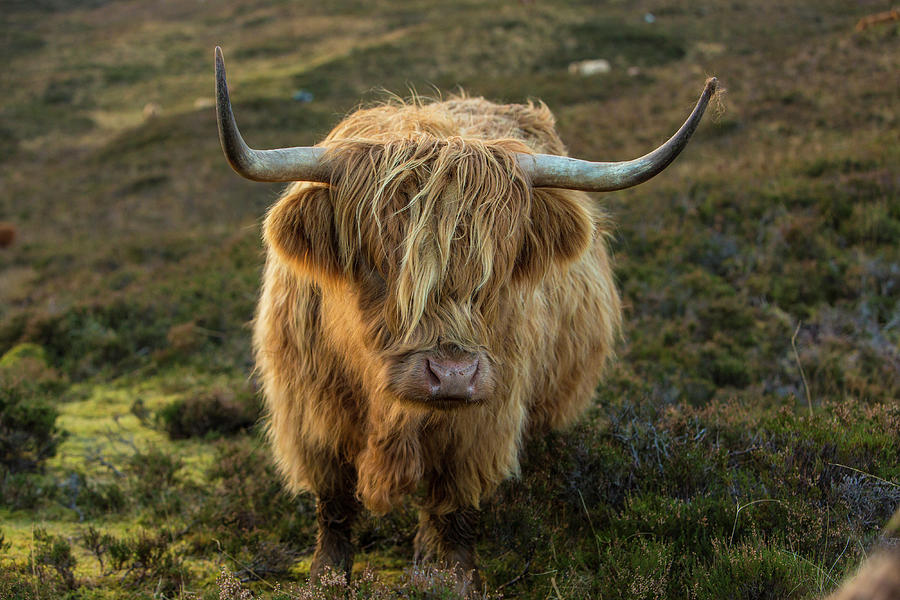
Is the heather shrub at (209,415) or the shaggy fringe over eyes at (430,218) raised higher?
the shaggy fringe over eyes at (430,218)

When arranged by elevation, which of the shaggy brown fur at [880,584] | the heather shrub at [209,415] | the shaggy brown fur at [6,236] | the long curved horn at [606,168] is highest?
the long curved horn at [606,168]

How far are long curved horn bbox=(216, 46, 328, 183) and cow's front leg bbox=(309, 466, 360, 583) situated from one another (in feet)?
4.74

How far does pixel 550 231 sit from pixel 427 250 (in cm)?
67

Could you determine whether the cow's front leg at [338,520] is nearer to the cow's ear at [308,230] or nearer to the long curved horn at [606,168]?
the cow's ear at [308,230]

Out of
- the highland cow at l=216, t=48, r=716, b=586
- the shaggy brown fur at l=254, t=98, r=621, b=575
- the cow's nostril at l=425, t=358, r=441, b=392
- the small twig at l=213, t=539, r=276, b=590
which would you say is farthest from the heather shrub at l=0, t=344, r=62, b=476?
the cow's nostril at l=425, t=358, r=441, b=392

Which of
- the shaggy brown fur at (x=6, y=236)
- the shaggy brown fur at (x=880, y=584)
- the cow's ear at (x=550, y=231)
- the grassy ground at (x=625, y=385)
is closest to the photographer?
the shaggy brown fur at (x=880, y=584)

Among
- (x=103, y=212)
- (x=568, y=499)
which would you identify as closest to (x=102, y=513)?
(x=568, y=499)

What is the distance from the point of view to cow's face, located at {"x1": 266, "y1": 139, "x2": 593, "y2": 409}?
242 centimetres

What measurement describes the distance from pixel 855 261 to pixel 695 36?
83.8 feet

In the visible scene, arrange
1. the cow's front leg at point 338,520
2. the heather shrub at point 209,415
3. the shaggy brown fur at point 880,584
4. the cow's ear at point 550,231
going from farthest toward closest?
the heather shrub at point 209,415, the cow's front leg at point 338,520, the cow's ear at point 550,231, the shaggy brown fur at point 880,584

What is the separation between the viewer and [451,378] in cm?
231

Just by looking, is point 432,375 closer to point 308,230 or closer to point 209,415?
point 308,230

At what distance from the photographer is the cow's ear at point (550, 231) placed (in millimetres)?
2865

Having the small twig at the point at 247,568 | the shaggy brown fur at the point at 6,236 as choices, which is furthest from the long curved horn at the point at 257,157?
the shaggy brown fur at the point at 6,236
